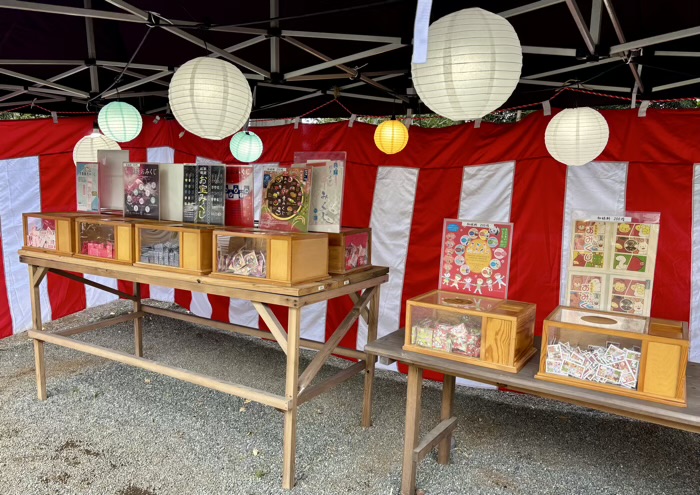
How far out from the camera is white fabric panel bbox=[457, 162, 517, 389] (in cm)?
428

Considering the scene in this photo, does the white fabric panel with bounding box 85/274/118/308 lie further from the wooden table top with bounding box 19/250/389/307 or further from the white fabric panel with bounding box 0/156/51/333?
the wooden table top with bounding box 19/250/389/307

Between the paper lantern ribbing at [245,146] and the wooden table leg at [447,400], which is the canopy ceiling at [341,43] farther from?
the wooden table leg at [447,400]

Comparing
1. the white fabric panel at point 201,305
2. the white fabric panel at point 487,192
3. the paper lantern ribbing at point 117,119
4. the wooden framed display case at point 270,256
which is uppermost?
the paper lantern ribbing at point 117,119

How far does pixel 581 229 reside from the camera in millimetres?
2527

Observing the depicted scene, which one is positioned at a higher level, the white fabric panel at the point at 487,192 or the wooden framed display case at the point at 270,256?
the white fabric panel at the point at 487,192

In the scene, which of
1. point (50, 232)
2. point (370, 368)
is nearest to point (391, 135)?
point (370, 368)

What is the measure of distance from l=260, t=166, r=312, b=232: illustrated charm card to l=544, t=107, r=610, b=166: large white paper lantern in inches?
67.8

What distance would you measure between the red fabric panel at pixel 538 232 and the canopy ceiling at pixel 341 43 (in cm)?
66

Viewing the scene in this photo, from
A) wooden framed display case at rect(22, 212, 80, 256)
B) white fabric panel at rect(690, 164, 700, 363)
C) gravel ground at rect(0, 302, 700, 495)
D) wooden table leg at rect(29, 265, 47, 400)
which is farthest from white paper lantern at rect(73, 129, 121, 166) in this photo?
white fabric panel at rect(690, 164, 700, 363)

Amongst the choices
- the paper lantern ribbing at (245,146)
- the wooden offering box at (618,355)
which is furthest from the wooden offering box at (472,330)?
the paper lantern ribbing at (245,146)

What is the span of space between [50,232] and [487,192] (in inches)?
152

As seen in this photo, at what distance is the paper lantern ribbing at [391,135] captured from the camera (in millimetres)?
4148

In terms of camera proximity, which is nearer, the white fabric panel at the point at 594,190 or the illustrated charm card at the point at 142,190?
the illustrated charm card at the point at 142,190

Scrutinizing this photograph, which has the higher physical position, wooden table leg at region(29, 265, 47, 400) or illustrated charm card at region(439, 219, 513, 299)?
illustrated charm card at region(439, 219, 513, 299)
